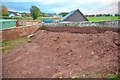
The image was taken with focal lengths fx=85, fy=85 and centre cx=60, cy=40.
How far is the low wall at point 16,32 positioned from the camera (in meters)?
7.16

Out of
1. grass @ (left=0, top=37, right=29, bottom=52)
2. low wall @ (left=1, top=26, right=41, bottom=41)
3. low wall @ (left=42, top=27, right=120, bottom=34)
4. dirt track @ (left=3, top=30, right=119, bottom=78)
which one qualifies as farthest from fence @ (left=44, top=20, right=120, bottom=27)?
grass @ (left=0, top=37, right=29, bottom=52)

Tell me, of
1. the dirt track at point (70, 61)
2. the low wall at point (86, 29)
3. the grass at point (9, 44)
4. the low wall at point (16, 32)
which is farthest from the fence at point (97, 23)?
the grass at point (9, 44)

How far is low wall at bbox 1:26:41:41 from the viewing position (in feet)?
23.5

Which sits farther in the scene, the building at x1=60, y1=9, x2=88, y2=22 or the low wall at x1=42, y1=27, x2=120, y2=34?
the building at x1=60, y1=9, x2=88, y2=22

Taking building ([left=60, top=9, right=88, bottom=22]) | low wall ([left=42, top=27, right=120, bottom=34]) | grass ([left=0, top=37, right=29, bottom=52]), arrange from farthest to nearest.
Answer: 1. building ([left=60, top=9, right=88, bottom=22])
2. grass ([left=0, top=37, right=29, bottom=52])
3. low wall ([left=42, top=27, right=120, bottom=34])

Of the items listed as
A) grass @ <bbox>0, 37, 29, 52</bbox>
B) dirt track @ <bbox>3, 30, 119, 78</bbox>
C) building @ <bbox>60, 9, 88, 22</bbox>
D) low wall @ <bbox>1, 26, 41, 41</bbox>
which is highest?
building @ <bbox>60, 9, 88, 22</bbox>

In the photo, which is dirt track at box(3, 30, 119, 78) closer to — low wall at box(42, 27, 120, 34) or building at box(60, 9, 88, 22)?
low wall at box(42, 27, 120, 34)

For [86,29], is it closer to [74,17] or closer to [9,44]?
[74,17]

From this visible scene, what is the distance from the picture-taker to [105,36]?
4539 millimetres

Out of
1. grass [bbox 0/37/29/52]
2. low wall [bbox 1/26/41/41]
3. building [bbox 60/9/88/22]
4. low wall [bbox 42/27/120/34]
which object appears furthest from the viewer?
low wall [bbox 1/26/41/41]

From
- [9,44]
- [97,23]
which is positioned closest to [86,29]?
[97,23]

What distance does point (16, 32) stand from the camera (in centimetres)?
805

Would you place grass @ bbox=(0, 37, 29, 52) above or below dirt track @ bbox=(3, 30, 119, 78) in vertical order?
above

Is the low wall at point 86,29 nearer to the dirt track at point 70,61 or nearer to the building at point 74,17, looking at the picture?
the building at point 74,17
